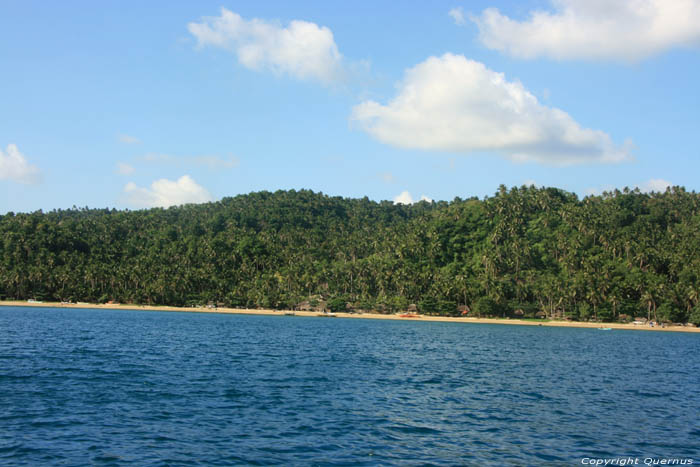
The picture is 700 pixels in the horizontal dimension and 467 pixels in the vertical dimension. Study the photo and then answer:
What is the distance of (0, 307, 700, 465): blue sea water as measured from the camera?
81.7ft

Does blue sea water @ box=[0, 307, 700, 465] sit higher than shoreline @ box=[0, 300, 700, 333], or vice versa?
blue sea water @ box=[0, 307, 700, 465]

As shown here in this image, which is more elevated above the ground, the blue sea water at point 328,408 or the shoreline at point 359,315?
the blue sea water at point 328,408

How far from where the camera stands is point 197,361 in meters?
54.7

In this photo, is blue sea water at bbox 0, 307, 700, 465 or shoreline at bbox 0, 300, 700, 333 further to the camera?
shoreline at bbox 0, 300, 700, 333

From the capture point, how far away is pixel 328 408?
34.2 m

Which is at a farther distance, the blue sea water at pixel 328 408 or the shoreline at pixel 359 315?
the shoreline at pixel 359 315

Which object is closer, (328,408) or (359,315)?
(328,408)

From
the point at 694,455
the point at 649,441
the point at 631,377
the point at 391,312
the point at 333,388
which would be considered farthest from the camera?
the point at 391,312

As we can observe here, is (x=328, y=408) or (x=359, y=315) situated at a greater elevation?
(x=328, y=408)

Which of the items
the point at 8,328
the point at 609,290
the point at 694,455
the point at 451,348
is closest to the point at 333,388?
the point at 694,455

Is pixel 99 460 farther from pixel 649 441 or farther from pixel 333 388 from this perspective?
pixel 649 441

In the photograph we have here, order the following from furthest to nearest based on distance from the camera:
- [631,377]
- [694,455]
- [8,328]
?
[8,328]
[631,377]
[694,455]

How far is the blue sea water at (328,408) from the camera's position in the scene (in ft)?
81.7

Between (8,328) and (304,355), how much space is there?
175 ft
